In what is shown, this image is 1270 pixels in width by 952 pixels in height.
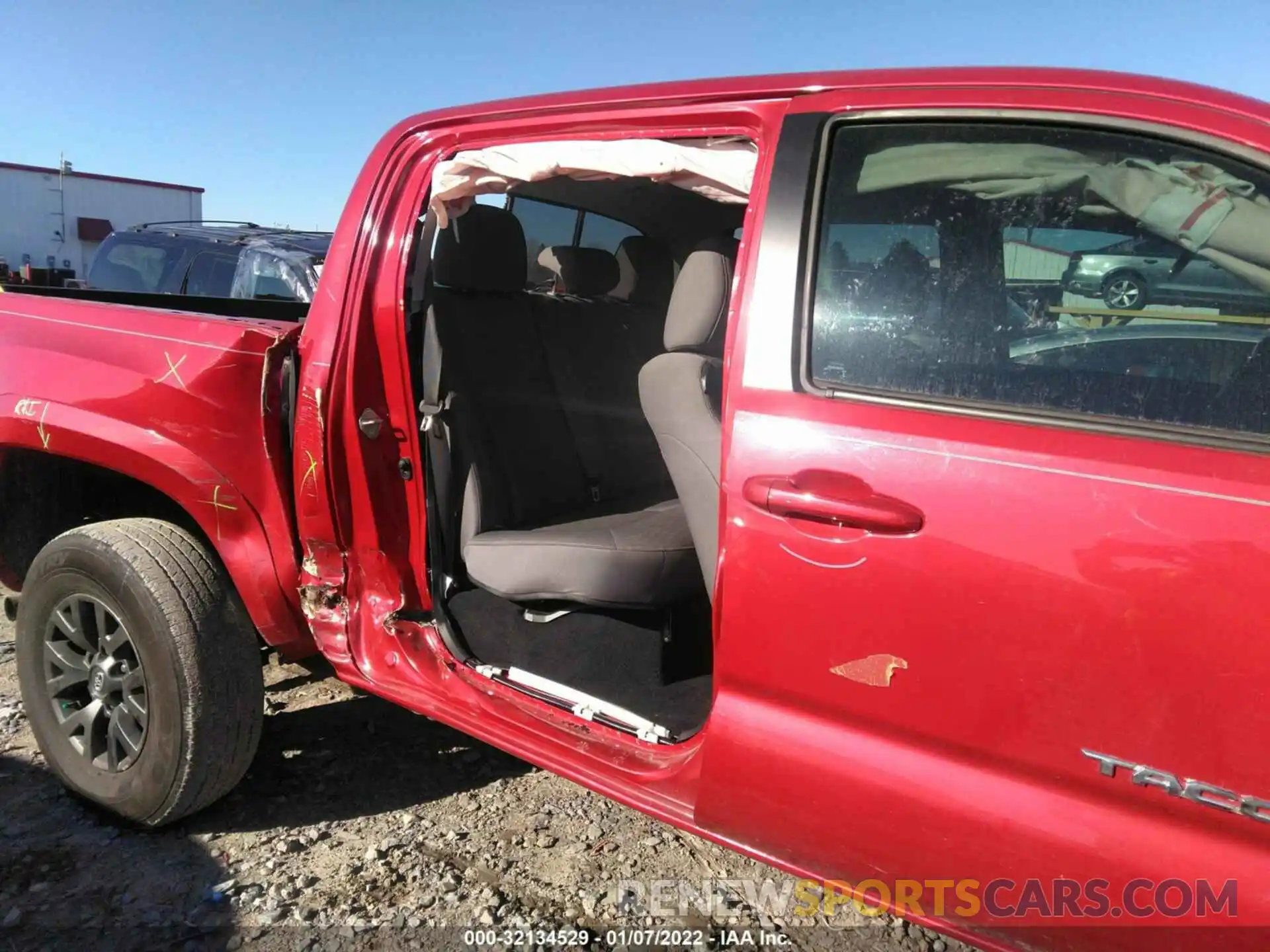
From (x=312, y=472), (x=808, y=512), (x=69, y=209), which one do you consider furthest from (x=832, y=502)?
(x=69, y=209)

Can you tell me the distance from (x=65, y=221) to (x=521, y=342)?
95.7 ft

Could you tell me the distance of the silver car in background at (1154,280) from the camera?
137cm

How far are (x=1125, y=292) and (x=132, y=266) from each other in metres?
9.13

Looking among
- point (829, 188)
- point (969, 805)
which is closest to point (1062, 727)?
point (969, 805)

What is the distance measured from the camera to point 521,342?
2.97 meters

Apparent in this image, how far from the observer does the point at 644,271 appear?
11.6 feet

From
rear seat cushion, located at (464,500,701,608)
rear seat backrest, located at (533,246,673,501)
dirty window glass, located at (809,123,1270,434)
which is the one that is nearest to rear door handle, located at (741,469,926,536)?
dirty window glass, located at (809,123,1270,434)

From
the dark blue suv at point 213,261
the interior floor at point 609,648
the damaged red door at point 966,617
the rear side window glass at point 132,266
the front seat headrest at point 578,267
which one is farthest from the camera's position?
the rear side window glass at point 132,266

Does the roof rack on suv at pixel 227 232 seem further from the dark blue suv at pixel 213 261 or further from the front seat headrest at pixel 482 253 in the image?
the front seat headrest at pixel 482 253

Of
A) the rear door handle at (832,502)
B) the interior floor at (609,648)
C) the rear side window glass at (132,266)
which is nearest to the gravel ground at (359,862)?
the interior floor at (609,648)

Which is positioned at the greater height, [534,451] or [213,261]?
[213,261]

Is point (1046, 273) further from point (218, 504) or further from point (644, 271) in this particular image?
point (644, 271)

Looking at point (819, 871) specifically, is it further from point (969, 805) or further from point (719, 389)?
point (719, 389)

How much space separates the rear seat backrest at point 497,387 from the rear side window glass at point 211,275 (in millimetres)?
5869
